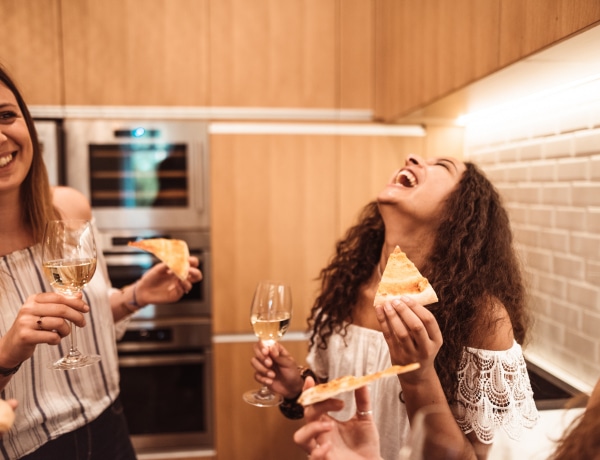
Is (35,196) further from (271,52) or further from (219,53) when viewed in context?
(271,52)

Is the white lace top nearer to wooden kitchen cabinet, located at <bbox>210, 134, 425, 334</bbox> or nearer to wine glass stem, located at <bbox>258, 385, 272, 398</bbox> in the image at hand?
wine glass stem, located at <bbox>258, 385, 272, 398</bbox>

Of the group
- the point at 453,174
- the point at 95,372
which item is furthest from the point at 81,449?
the point at 453,174

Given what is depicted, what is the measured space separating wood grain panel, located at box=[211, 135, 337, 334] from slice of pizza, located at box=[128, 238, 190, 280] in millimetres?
882

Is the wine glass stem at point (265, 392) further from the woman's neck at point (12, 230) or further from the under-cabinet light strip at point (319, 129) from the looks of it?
the under-cabinet light strip at point (319, 129)

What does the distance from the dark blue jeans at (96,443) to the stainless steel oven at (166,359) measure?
2.68ft

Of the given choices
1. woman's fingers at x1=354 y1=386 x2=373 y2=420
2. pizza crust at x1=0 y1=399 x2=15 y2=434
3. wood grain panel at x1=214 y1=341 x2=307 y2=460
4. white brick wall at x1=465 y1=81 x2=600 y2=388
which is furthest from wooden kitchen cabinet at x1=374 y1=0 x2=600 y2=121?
wood grain panel at x1=214 y1=341 x2=307 y2=460

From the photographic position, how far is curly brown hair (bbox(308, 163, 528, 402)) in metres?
1.06

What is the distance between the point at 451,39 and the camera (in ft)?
5.01

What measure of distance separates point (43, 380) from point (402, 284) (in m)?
0.86

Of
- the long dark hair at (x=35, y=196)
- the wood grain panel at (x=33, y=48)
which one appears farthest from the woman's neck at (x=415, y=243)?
the wood grain panel at (x=33, y=48)

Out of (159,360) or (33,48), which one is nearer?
(33,48)

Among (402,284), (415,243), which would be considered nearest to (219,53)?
(415,243)

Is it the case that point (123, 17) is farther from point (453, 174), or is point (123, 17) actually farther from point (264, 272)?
point (453, 174)

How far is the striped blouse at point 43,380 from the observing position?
1.12 m
